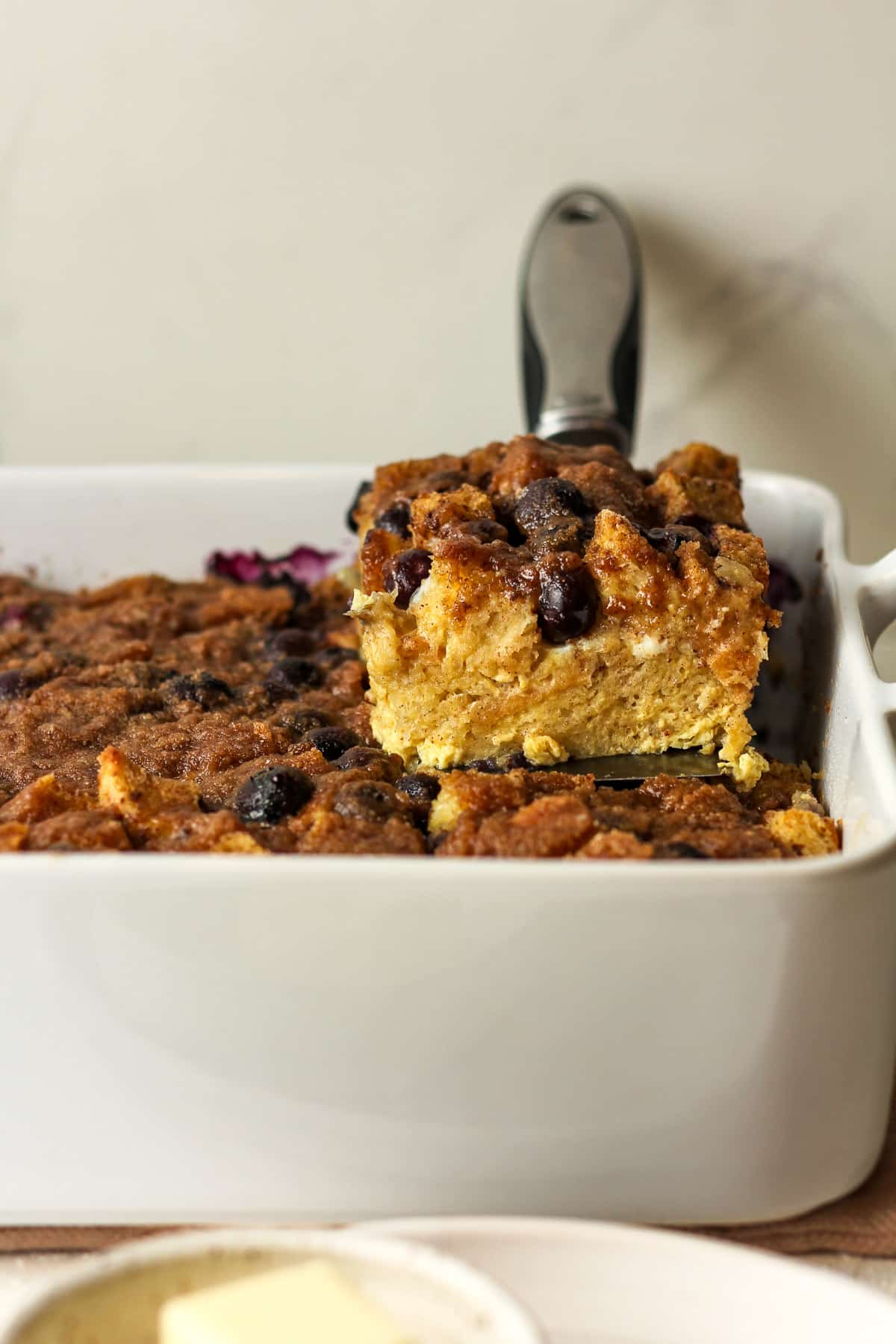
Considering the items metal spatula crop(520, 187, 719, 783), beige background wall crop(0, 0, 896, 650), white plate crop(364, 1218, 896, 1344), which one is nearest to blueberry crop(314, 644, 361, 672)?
metal spatula crop(520, 187, 719, 783)

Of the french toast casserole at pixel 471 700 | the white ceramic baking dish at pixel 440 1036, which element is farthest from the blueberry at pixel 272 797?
the white ceramic baking dish at pixel 440 1036

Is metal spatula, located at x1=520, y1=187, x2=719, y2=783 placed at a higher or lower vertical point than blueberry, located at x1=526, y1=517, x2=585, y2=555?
higher

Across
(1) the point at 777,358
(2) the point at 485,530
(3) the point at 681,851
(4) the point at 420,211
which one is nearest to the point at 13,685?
(2) the point at 485,530

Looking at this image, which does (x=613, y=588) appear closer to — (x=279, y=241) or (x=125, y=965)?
(x=125, y=965)

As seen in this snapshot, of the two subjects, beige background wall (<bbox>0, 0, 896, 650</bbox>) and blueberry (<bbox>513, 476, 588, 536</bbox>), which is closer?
blueberry (<bbox>513, 476, 588, 536</bbox>)

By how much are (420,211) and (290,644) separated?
1.57 m

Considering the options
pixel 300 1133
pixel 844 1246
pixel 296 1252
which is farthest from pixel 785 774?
pixel 296 1252

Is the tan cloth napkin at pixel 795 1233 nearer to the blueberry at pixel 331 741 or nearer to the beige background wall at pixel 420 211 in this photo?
the blueberry at pixel 331 741

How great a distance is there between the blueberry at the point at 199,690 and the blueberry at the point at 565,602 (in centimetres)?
55

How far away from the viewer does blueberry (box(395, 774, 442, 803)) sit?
184 cm

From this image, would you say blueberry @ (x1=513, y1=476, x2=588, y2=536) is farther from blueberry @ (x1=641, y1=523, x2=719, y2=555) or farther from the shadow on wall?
the shadow on wall

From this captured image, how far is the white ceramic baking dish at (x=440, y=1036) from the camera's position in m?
1.37

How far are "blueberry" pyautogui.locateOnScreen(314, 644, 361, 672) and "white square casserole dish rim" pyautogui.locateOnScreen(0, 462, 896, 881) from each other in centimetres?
57

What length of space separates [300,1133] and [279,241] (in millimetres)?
2657
